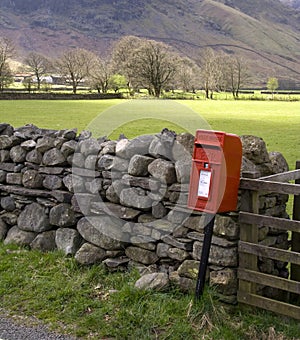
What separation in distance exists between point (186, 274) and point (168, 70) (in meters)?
89.9

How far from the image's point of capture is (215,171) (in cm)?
500

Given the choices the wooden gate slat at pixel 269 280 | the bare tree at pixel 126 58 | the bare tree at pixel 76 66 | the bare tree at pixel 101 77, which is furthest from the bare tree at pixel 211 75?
the wooden gate slat at pixel 269 280

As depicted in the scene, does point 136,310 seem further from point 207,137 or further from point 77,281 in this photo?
point 207,137

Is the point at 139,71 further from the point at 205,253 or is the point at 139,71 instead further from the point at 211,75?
the point at 205,253

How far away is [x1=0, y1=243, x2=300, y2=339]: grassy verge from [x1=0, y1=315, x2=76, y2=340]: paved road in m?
0.11

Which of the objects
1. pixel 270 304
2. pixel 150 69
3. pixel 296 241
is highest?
pixel 150 69

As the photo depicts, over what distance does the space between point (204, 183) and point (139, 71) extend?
94283 millimetres

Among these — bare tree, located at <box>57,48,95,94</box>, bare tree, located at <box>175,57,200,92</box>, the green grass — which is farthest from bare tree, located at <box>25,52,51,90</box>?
the green grass

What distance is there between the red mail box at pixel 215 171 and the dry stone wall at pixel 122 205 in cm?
32

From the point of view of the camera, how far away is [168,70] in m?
93.4

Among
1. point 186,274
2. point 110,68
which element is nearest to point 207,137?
point 186,274

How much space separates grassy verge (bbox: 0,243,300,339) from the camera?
4934mm

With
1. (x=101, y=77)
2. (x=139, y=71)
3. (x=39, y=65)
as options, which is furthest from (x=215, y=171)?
(x=39, y=65)

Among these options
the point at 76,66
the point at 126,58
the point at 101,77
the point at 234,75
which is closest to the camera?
the point at 101,77
